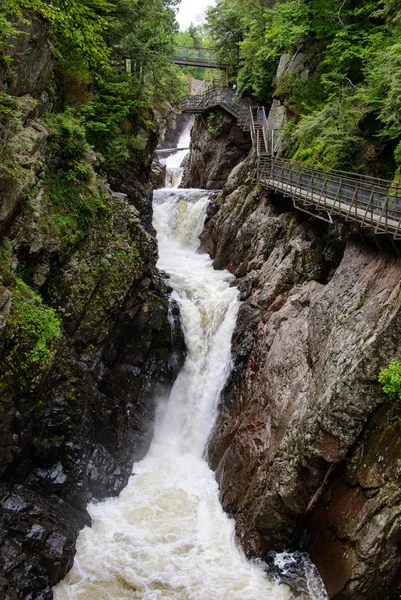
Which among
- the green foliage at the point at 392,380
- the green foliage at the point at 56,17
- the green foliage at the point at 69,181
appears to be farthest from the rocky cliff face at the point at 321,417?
the green foliage at the point at 56,17

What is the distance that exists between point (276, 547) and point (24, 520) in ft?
22.9

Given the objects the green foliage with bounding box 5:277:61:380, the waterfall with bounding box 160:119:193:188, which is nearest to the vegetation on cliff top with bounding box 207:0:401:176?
the green foliage with bounding box 5:277:61:380

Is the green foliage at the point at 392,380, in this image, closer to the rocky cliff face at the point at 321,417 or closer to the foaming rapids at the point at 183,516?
the rocky cliff face at the point at 321,417

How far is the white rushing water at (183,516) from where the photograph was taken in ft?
34.2

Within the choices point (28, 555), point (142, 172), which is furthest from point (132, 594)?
point (142, 172)

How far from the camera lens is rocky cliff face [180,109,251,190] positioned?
103ft

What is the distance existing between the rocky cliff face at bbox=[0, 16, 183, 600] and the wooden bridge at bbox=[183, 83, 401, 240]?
676 cm

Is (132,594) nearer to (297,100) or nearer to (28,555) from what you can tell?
(28,555)

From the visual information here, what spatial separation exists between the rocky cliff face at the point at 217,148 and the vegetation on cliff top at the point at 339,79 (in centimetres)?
325

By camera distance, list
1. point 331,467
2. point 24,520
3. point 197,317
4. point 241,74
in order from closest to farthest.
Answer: point 24,520 < point 331,467 < point 197,317 < point 241,74

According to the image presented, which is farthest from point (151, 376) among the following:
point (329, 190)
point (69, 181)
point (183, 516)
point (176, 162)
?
point (176, 162)

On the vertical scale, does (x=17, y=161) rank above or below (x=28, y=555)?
above

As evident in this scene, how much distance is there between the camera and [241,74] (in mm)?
31688

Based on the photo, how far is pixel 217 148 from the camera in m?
32.3
